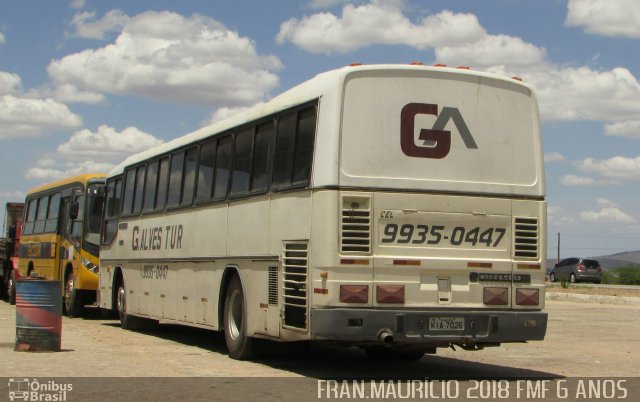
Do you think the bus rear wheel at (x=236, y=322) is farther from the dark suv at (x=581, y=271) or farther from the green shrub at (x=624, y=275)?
the green shrub at (x=624, y=275)

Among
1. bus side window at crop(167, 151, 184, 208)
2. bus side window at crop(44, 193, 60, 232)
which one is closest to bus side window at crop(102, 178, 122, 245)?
bus side window at crop(167, 151, 184, 208)

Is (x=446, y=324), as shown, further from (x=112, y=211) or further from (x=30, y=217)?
(x=30, y=217)

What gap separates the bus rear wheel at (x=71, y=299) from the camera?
24.6 meters

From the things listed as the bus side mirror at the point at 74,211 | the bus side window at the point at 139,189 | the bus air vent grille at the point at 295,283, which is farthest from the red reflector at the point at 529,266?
the bus side mirror at the point at 74,211

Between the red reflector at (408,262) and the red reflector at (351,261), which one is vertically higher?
the red reflector at (408,262)

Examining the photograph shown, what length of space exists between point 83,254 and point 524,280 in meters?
14.3

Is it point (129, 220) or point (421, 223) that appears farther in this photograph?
point (129, 220)

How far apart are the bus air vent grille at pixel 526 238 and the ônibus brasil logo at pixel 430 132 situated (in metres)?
1.11

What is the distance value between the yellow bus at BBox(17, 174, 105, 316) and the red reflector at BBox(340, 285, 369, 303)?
1230 cm

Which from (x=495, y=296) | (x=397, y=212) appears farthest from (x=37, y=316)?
(x=495, y=296)

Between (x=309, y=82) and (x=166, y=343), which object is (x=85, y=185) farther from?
(x=309, y=82)

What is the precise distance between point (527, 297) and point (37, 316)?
664cm

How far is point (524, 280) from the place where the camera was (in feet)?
40.2

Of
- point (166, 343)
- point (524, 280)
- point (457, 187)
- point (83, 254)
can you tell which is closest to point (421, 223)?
point (457, 187)
